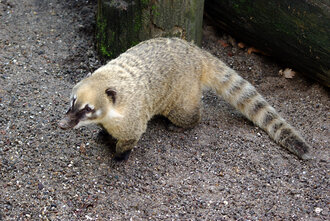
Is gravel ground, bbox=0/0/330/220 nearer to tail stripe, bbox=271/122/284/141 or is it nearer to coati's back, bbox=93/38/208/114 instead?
tail stripe, bbox=271/122/284/141

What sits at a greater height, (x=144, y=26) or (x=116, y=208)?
(x=144, y=26)

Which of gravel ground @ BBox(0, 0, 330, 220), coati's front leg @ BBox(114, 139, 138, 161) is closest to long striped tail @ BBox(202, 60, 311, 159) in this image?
gravel ground @ BBox(0, 0, 330, 220)

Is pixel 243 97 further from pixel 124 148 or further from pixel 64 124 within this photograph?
pixel 64 124

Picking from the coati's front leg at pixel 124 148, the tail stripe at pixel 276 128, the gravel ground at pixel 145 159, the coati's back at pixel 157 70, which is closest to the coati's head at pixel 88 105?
the coati's back at pixel 157 70

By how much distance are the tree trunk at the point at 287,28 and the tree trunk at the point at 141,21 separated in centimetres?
58

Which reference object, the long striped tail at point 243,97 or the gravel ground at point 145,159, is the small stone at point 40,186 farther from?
the long striped tail at point 243,97

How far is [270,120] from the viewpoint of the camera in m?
4.95

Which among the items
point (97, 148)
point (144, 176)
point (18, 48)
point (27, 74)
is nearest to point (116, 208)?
point (144, 176)

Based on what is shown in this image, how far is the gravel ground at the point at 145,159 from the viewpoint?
13.4ft

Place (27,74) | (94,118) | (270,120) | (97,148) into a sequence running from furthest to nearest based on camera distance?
(27,74) < (270,120) < (97,148) < (94,118)

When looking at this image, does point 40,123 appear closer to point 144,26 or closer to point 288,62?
point 144,26

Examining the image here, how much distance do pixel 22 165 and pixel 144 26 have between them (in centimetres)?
224

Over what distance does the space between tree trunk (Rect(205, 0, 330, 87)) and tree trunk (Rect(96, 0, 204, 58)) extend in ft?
1.92

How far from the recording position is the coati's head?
382 cm
